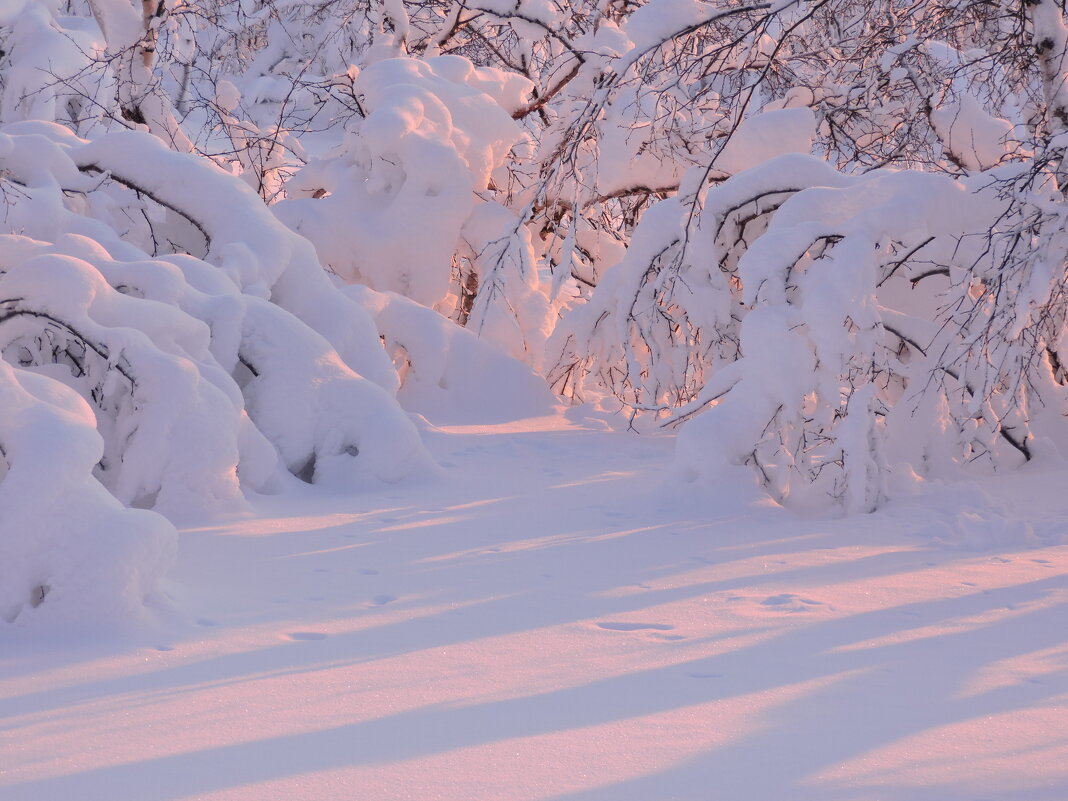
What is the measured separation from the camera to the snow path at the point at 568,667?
227 cm

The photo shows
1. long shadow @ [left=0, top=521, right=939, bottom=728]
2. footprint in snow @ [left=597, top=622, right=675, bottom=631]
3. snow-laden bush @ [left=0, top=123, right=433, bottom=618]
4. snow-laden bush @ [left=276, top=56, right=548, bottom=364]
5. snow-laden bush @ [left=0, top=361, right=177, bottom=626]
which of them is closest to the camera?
long shadow @ [left=0, top=521, right=939, bottom=728]

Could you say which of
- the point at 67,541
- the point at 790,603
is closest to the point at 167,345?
the point at 67,541

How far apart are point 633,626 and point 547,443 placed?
9.87 feet

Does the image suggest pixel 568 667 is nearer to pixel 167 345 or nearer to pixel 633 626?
pixel 633 626

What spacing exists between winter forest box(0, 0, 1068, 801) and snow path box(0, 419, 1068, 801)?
0.02m

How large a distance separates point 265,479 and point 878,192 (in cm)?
301

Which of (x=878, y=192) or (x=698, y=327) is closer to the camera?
(x=878, y=192)

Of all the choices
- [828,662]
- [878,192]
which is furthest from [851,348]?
[828,662]

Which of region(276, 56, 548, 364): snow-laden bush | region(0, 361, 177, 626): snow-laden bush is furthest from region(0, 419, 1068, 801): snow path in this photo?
region(276, 56, 548, 364): snow-laden bush

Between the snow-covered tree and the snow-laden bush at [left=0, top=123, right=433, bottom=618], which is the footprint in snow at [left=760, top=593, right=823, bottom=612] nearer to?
the snow-covered tree

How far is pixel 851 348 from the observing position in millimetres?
4848

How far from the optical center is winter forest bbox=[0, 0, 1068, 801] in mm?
2508

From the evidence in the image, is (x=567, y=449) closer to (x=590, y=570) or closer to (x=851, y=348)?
(x=851, y=348)

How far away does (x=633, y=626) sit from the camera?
3.29m
